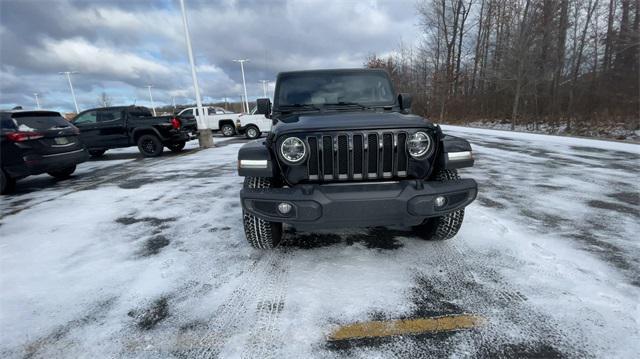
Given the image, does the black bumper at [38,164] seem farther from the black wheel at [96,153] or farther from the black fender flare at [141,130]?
the black wheel at [96,153]

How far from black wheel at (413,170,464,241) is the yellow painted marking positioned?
970 millimetres

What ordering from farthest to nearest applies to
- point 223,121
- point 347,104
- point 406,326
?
point 223,121
point 347,104
point 406,326

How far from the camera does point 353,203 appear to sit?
233 centimetres

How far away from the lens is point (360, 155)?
255 cm

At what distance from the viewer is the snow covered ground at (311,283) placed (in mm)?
1885

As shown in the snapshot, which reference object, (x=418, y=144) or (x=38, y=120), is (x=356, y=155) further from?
(x=38, y=120)

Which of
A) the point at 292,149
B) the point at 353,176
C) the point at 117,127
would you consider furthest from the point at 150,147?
the point at 353,176

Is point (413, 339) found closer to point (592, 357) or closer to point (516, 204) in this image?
point (592, 357)

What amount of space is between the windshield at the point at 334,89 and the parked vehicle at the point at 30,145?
4.93 m

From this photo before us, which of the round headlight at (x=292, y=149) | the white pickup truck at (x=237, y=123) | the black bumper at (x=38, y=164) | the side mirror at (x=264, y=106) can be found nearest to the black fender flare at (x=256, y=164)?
the round headlight at (x=292, y=149)

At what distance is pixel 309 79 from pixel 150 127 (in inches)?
307

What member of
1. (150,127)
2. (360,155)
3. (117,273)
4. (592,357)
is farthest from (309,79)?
(150,127)

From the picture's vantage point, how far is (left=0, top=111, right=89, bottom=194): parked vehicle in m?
5.60

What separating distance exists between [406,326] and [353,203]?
34.2 inches
